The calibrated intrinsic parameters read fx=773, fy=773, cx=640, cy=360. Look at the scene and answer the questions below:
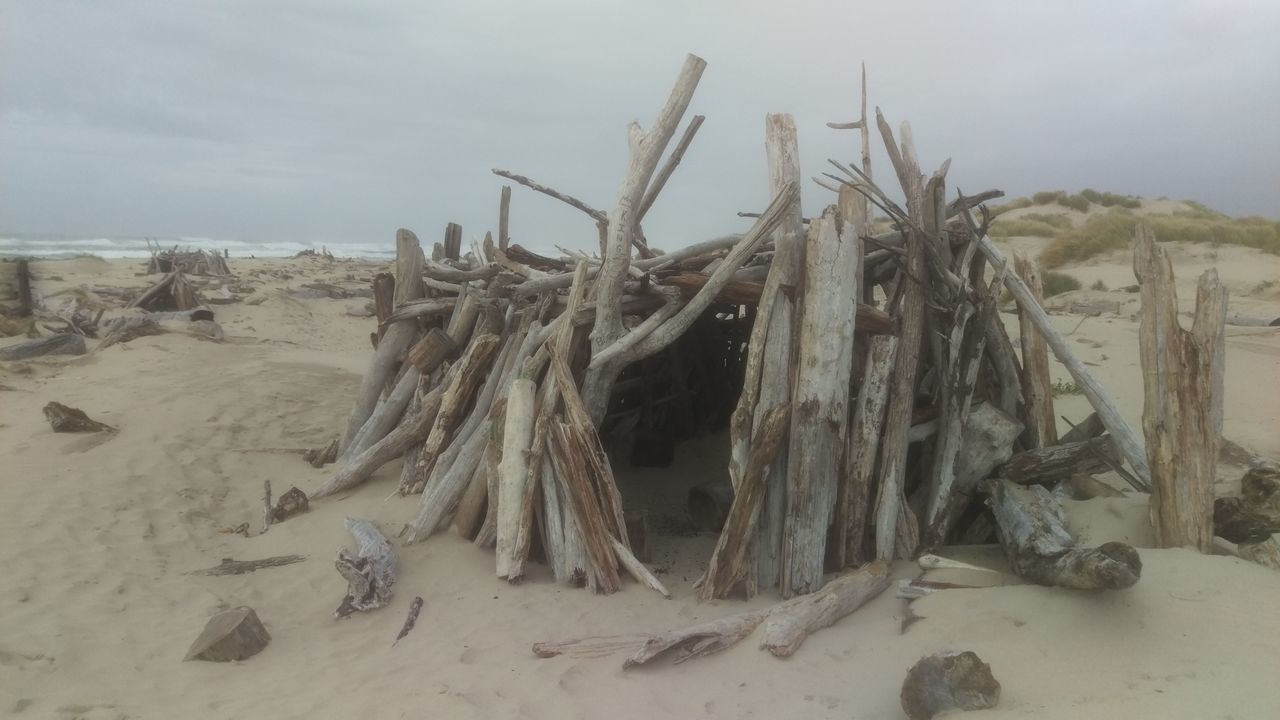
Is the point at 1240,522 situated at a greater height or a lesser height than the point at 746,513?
greater

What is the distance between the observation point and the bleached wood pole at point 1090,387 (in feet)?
13.5

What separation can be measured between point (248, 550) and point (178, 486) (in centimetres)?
141

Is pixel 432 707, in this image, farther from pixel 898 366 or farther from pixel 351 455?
pixel 351 455

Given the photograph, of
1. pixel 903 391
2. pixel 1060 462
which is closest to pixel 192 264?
pixel 903 391

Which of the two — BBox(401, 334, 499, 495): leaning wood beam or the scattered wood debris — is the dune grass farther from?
the scattered wood debris

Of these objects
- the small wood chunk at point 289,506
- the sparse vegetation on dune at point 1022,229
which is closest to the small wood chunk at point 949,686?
the small wood chunk at point 289,506

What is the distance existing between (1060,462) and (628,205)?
284cm

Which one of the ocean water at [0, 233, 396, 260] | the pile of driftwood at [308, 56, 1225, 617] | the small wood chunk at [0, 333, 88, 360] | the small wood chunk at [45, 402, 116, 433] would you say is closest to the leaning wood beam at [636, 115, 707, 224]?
the pile of driftwood at [308, 56, 1225, 617]

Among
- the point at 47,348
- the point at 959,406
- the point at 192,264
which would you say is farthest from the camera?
the point at 192,264

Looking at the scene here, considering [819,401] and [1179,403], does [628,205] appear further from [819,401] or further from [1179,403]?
[1179,403]

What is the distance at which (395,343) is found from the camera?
650 cm

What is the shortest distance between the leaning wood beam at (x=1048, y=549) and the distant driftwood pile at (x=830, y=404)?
0.9 inches

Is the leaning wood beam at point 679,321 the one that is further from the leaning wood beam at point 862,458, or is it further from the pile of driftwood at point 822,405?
the leaning wood beam at point 862,458

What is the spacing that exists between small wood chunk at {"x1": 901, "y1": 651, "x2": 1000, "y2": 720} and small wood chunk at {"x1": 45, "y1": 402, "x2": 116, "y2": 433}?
714 cm
